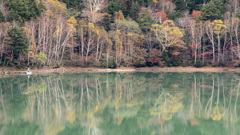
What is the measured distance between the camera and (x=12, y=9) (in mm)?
36125

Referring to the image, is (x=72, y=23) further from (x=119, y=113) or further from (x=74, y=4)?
(x=119, y=113)

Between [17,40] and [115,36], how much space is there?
16509mm

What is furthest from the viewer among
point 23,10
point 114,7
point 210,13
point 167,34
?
point 114,7

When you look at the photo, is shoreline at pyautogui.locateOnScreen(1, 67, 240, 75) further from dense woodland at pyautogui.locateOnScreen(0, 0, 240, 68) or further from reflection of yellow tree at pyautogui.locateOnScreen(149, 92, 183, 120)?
reflection of yellow tree at pyautogui.locateOnScreen(149, 92, 183, 120)

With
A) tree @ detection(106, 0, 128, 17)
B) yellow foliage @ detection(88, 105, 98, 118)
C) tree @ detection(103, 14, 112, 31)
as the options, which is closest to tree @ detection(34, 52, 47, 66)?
tree @ detection(103, 14, 112, 31)

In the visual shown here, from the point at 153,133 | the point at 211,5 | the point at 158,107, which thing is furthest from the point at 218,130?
the point at 211,5

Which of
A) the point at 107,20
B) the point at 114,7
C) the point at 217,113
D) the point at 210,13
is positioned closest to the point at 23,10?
the point at 107,20

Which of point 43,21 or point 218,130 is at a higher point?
point 43,21

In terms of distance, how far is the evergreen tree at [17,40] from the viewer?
33.2 meters

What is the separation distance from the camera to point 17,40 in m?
33.4

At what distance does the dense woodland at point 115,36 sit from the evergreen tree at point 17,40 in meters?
1.60

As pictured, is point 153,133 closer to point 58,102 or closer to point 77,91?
point 58,102

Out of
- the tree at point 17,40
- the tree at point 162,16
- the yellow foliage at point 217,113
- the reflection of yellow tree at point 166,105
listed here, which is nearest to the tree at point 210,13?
the tree at point 162,16

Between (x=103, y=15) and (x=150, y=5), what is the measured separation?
15.5m
